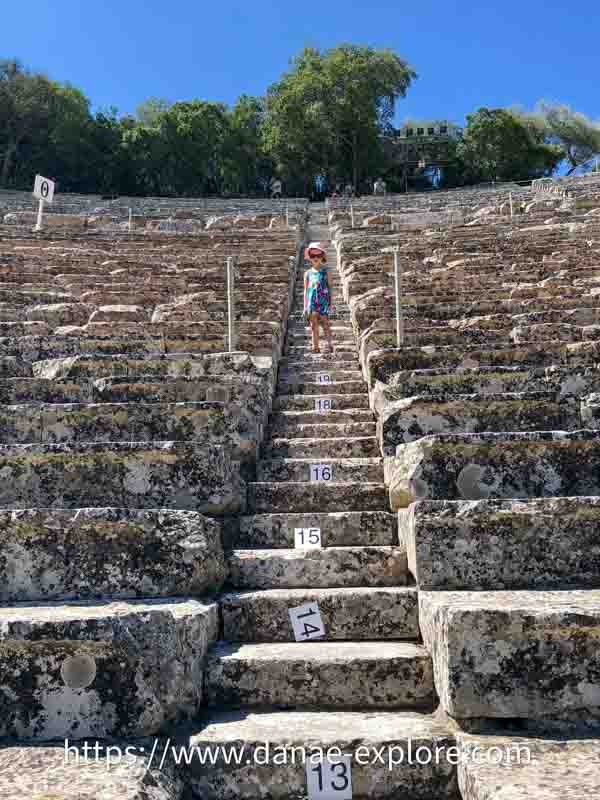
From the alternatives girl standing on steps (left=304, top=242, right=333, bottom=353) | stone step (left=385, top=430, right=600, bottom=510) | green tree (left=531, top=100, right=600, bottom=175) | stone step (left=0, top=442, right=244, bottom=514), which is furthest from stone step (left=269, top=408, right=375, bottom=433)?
green tree (left=531, top=100, right=600, bottom=175)

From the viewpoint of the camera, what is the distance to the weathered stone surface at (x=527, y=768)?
6.15 feet

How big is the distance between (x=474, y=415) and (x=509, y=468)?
622 millimetres

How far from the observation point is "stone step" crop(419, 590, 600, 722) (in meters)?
2.27

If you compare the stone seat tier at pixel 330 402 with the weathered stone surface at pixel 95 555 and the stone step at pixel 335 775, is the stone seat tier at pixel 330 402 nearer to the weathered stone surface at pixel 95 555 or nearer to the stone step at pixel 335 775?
the weathered stone surface at pixel 95 555

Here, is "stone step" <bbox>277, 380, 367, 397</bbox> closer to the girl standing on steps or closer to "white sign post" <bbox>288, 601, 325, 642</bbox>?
the girl standing on steps

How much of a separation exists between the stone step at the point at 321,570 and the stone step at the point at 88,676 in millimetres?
814

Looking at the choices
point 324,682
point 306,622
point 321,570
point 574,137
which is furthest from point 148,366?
point 574,137

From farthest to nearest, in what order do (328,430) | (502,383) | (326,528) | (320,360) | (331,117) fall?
(331,117) → (320,360) → (328,430) → (502,383) → (326,528)

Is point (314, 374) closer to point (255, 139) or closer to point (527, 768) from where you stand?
point (527, 768)

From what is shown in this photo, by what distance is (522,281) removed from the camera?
8953mm

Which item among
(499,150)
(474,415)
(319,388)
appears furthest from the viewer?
(499,150)

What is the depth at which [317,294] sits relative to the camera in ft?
23.4

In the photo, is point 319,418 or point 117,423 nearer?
point 117,423

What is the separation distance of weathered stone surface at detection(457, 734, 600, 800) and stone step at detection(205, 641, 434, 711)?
1.23ft
